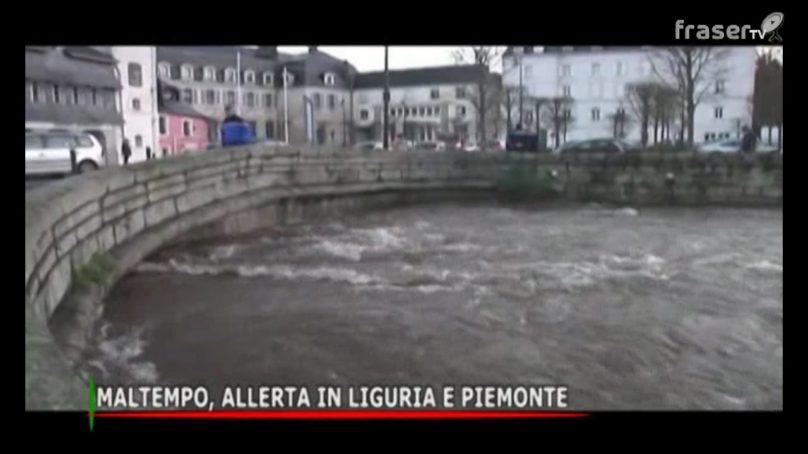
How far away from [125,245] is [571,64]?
373cm

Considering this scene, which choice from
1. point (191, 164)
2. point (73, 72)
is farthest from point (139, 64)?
point (191, 164)

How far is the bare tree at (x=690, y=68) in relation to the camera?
3014mm

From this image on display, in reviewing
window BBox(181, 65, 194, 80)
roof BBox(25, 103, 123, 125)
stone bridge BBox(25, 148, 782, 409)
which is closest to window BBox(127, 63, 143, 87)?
window BBox(181, 65, 194, 80)

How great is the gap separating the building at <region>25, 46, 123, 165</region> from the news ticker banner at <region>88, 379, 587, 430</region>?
1.13 m

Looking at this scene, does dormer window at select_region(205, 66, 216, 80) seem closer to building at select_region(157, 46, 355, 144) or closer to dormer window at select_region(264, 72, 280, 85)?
building at select_region(157, 46, 355, 144)

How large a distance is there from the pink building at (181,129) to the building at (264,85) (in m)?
0.08

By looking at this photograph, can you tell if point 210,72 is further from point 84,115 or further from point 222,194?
point 222,194

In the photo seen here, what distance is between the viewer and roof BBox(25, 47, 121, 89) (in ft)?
8.68

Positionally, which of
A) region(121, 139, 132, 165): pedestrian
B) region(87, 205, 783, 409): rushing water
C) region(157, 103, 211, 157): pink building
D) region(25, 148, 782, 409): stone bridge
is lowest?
region(87, 205, 783, 409): rushing water

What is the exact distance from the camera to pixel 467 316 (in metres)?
4.22

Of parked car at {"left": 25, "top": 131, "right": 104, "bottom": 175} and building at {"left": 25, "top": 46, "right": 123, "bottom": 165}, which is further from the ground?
building at {"left": 25, "top": 46, "right": 123, "bottom": 165}

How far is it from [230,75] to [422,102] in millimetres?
1502

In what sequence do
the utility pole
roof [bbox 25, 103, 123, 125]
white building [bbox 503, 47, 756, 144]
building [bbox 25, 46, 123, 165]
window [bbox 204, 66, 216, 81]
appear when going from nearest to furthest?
building [bbox 25, 46, 123, 165] < the utility pole < white building [bbox 503, 47, 756, 144] < window [bbox 204, 66, 216, 81] < roof [bbox 25, 103, 123, 125]

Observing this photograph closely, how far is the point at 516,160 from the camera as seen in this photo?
1032 cm
